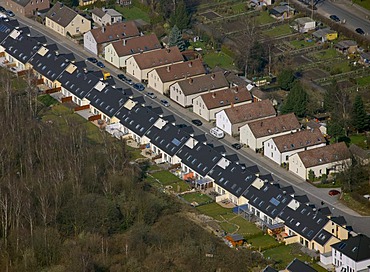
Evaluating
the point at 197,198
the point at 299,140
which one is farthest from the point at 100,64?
the point at 197,198

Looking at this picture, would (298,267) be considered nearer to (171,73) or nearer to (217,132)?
(217,132)

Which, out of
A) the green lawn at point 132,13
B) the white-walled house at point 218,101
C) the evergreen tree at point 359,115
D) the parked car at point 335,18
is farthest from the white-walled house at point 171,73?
the parked car at point 335,18

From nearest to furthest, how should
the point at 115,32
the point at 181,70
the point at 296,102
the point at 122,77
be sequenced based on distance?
the point at 296,102 < the point at 181,70 < the point at 122,77 < the point at 115,32

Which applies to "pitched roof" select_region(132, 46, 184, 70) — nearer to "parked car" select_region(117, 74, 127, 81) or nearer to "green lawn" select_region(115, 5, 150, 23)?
"parked car" select_region(117, 74, 127, 81)

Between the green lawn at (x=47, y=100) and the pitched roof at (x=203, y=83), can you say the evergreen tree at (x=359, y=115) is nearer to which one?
the pitched roof at (x=203, y=83)

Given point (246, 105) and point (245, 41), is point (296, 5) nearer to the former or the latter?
point (245, 41)

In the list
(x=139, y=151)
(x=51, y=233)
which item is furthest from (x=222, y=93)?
(x=51, y=233)
